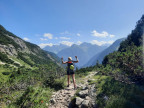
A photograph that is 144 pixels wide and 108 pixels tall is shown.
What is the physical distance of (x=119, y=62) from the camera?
→ 7.22 metres

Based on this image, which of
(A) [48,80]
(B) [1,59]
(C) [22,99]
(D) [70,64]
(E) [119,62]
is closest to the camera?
(C) [22,99]

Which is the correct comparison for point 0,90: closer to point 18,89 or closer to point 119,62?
point 18,89

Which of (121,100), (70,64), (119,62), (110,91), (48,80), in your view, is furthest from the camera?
(48,80)

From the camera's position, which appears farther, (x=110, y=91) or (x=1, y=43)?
(x=1, y=43)

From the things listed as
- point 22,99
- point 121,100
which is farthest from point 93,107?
point 22,99

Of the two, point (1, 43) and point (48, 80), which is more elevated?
point (1, 43)

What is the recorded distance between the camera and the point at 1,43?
115m

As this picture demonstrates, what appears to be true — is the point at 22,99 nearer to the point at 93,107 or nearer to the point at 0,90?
the point at 0,90

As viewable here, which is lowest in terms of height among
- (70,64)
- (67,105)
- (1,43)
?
(67,105)

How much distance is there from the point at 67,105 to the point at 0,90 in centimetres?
405

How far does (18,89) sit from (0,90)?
1.25 meters

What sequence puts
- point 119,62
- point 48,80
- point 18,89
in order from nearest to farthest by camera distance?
point 18,89
point 119,62
point 48,80

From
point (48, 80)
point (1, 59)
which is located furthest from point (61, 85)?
point (1, 59)

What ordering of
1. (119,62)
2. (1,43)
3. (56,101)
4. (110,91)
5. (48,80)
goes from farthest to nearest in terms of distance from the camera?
(1,43), (48,80), (119,62), (56,101), (110,91)
